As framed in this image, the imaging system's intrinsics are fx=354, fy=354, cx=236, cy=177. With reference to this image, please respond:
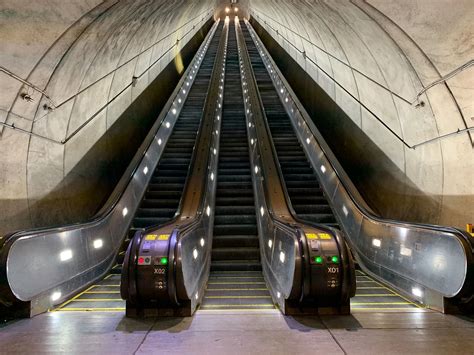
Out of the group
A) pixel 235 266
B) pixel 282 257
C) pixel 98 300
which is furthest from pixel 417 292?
pixel 98 300

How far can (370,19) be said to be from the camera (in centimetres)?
611

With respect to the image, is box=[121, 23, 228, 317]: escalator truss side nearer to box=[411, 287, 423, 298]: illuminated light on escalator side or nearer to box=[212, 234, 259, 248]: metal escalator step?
box=[212, 234, 259, 248]: metal escalator step

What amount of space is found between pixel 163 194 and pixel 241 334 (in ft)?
17.5

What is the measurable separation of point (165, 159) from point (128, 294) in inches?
242

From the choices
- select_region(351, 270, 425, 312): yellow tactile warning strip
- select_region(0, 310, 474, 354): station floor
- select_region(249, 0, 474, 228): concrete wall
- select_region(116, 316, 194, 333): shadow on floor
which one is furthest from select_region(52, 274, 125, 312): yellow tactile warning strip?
select_region(249, 0, 474, 228): concrete wall

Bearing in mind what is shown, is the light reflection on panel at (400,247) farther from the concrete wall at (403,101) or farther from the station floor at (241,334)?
the concrete wall at (403,101)

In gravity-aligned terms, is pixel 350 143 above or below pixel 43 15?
below

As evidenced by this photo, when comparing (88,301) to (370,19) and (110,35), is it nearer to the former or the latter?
(110,35)

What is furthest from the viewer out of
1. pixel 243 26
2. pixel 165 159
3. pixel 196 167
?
pixel 243 26

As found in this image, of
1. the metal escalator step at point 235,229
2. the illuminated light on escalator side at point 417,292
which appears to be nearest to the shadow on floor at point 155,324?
the illuminated light on escalator side at point 417,292

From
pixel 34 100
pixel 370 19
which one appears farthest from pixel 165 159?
pixel 370 19

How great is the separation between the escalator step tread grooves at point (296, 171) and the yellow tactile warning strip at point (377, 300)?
1990mm

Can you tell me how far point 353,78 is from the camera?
845 centimetres

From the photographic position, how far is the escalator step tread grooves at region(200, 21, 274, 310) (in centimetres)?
503
